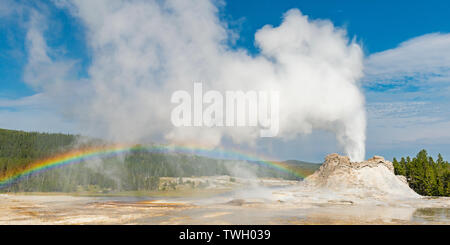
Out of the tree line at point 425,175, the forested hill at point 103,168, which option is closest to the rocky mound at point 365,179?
the tree line at point 425,175

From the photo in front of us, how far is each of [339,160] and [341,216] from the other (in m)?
25.0

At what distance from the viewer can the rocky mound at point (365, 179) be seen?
4388cm

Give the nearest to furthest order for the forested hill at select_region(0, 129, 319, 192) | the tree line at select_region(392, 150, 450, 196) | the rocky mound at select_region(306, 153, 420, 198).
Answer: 1. the rocky mound at select_region(306, 153, 420, 198)
2. the tree line at select_region(392, 150, 450, 196)
3. the forested hill at select_region(0, 129, 319, 192)

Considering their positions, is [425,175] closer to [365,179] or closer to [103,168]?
[365,179]

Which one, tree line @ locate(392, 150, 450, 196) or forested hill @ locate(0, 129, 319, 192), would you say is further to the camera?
forested hill @ locate(0, 129, 319, 192)

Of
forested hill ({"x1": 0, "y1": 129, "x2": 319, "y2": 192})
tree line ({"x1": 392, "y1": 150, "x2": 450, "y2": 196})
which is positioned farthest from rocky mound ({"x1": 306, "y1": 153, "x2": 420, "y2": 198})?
forested hill ({"x1": 0, "y1": 129, "x2": 319, "y2": 192})

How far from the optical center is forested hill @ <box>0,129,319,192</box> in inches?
3590

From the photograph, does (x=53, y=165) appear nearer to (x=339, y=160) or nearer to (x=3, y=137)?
(x=3, y=137)

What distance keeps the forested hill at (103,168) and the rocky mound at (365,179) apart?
2437 inches

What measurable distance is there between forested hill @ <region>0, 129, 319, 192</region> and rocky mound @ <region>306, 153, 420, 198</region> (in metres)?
61.9

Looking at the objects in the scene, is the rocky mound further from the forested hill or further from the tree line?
the forested hill

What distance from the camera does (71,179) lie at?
94.7m

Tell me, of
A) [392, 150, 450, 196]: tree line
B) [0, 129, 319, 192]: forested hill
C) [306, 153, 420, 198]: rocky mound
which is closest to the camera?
[306, 153, 420, 198]: rocky mound
